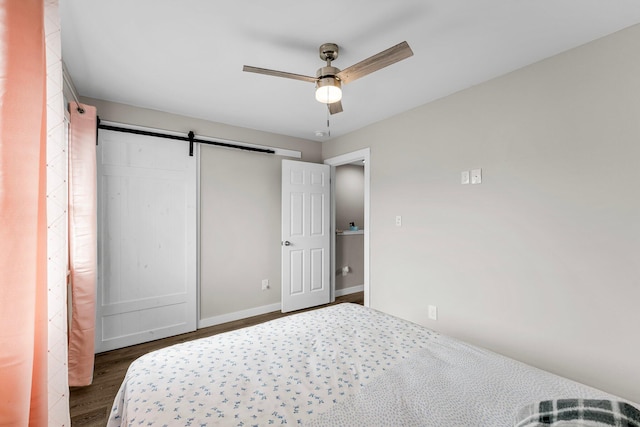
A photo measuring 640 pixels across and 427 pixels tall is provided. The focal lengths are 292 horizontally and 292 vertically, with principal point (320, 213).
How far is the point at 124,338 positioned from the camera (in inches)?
115

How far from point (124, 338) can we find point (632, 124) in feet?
14.4

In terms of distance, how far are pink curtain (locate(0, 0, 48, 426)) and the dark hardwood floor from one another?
1.53 m

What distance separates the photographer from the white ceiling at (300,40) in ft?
5.26

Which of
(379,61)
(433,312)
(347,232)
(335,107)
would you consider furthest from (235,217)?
(379,61)

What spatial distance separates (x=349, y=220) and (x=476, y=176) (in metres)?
2.70

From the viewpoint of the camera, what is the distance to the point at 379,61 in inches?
64.1

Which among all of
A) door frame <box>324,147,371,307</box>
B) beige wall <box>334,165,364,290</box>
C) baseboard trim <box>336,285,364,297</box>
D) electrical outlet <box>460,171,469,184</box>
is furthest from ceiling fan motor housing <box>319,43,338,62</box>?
baseboard trim <box>336,285,364,297</box>

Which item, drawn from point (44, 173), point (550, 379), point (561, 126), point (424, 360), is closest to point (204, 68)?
point (44, 173)

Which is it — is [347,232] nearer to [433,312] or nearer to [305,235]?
[305,235]

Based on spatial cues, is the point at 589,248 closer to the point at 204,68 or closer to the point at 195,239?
the point at 204,68

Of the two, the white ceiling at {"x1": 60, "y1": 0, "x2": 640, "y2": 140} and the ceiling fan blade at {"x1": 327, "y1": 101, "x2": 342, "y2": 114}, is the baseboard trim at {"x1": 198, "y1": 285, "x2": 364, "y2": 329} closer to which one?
the white ceiling at {"x1": 60, "y1": 0, "x2": 640, "y2": 140}

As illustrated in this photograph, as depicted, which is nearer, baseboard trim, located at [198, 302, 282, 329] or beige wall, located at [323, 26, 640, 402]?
beige wall, located at [323, 26, 640, 402]

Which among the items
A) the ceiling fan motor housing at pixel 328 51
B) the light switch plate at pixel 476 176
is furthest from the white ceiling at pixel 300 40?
the light switch plate at pixel 476 176

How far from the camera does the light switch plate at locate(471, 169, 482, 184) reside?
98.0 inches
